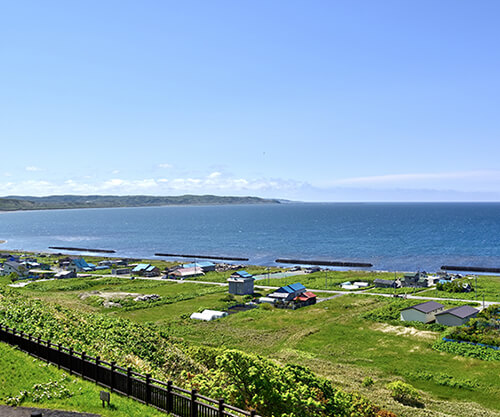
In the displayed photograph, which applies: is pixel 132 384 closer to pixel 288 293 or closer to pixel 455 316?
pixel 455 316

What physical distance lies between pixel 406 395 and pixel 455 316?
26780mm

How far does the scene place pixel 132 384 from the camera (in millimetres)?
17500

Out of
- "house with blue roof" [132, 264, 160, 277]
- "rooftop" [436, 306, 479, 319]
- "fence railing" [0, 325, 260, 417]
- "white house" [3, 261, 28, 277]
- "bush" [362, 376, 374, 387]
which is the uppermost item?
"fence railing" [0, 325, 260, 417]

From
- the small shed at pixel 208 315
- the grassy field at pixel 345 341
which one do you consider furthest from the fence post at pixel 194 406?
the small shed at pixel 208 315

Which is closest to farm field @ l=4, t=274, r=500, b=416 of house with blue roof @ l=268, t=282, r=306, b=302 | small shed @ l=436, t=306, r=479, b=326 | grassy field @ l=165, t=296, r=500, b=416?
grassy field @ l=165, t=296, r=500, b=416

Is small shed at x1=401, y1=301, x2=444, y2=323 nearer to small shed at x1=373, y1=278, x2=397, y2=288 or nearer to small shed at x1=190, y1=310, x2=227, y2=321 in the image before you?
small shed at x1=190, y1=310, x2=227, y2=321

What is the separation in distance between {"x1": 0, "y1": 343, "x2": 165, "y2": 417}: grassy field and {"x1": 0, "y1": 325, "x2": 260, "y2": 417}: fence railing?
0.33 meters

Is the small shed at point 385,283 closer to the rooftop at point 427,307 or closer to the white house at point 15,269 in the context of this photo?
the rooftop at point 427,307

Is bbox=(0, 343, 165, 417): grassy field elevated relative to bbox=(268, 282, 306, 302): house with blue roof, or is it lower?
elevated

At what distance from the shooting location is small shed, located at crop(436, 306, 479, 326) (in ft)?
177

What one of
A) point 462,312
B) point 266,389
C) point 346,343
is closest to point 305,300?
point 346,343

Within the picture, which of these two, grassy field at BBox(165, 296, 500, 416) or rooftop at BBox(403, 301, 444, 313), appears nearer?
grassy field at BBox(165, 296, 500, 416)

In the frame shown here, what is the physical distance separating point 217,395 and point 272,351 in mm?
26711

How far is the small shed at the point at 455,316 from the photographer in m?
54.1
